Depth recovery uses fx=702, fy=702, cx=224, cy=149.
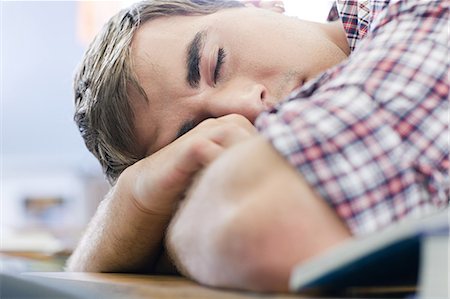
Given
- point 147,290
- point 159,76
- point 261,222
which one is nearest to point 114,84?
point 159,76

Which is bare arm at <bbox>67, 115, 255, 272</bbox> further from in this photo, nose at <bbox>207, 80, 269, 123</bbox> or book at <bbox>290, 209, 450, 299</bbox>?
book at <bbox>290, 209, 450, 299</bbox>

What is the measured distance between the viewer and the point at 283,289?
21.1 inches

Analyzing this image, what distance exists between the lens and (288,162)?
1.82ft

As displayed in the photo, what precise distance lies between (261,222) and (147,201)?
36cm

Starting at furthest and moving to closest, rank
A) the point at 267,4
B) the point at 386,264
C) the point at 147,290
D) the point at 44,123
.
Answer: the point at 44,123
the point at 267,4
the point at 147,290
the point at 386,264

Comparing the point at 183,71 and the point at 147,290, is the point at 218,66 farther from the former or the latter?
the point at 147,290

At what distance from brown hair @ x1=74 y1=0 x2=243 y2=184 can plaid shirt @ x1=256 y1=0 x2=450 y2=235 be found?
1.53ft

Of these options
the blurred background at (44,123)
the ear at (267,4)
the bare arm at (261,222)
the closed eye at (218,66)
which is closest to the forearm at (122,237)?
the closed eye at (218,66)

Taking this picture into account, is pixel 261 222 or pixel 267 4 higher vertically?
pixel 261 222

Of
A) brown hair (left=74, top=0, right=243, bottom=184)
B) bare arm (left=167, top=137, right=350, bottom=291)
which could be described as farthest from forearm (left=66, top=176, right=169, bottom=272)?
bare arm (left=167, top=137, right=350, bottom=291)

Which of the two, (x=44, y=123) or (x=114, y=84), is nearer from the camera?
(x=114, y=84)

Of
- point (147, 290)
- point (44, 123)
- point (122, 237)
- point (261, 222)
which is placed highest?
point (261, 222)

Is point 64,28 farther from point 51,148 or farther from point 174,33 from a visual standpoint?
point 174,33

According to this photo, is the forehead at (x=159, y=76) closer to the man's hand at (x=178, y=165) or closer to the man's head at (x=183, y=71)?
the man's head at (x=183, y=71)
